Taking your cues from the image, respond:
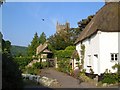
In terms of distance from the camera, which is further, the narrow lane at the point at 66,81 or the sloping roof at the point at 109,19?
the sloping roof at the point at 109,19

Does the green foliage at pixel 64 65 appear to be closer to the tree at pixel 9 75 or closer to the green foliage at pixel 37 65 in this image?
the green foliage at pixel 37 65

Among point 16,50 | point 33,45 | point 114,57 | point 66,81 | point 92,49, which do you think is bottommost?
point 66,81

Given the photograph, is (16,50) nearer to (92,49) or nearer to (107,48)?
(92,49)

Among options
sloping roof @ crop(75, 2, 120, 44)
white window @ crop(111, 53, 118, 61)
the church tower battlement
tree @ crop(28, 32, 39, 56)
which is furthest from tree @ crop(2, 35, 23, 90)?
tree @ crop(28, 32, 39, 56)

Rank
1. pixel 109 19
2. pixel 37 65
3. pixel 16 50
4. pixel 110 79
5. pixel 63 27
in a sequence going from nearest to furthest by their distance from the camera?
pixel 110 79 → pixel 109 19 → pixel 37 65 → pixel 16 50 → pixel 63 27

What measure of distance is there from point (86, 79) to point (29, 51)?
152 feet

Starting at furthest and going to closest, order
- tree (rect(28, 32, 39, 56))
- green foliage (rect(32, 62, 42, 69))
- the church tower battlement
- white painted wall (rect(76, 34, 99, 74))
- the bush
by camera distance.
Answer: tree (rect(28, 32, 39, 56)) < the church tower battlement < green foliage (rect(32, 62, 42, 69)) < white painted wall (rect(76, 34, 99, 74)) < the bush

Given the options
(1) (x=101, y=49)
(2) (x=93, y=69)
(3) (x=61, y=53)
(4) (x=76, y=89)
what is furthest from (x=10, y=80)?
(3) (x=61, y=53)

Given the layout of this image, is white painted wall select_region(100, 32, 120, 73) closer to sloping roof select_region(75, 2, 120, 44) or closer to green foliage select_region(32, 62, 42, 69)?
sloping roof select_region(75, 2, 120, 44)

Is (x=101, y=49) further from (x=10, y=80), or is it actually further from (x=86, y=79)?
(x=10, y=80)

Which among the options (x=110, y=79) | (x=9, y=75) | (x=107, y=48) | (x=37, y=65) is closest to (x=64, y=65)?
(x=37, y=65)

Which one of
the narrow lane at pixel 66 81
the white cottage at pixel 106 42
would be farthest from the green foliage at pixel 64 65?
the white cottage at pixel 106 42

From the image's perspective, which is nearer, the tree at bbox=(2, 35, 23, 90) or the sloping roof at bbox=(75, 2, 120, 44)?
the tree at bbox=(2, 35, 23, 90)

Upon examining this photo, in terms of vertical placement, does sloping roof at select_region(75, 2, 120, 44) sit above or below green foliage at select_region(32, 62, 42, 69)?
above
